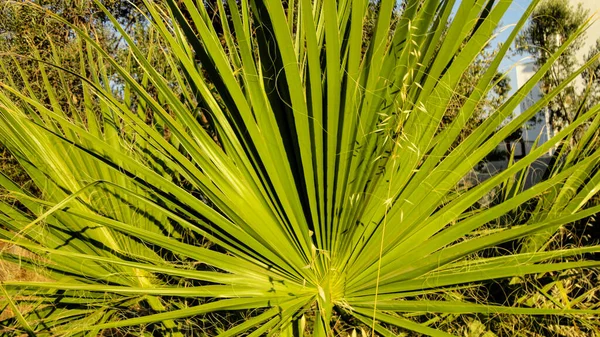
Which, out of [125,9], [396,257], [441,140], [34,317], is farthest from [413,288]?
[125,9]

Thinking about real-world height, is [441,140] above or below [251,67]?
below

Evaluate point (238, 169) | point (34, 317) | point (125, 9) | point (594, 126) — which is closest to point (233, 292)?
point (238, 169)

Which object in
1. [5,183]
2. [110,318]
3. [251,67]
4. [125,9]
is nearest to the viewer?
[251,67]

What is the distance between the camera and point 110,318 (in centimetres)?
228

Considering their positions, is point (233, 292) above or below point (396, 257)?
below

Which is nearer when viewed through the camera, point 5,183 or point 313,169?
point 313,169

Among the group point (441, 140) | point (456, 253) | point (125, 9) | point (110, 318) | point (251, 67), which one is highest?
point (251, 67)

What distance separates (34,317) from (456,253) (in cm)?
164

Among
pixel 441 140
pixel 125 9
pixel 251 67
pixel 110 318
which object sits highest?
pixel 251 67

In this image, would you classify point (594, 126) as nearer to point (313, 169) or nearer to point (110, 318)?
point (313, 169)

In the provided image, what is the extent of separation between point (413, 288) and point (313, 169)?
0.48m

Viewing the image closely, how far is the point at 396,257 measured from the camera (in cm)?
171

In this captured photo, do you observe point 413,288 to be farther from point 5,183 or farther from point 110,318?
point 5,183

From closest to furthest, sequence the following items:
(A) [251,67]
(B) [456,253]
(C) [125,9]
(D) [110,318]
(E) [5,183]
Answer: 1. (B) [456,253]
2. (A) [251,67]
3. (E) [5,183]
4. (D) [110,318]
5. (C) [125,9]
